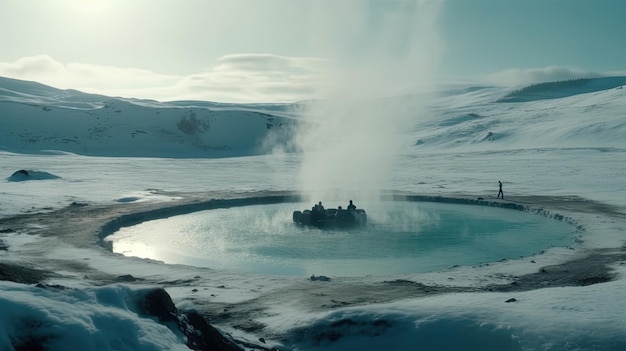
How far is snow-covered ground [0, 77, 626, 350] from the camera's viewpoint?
9.40 meters

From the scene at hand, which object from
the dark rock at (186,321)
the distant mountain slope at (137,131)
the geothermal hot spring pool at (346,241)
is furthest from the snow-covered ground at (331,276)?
the distant mountain slope at (137,131)

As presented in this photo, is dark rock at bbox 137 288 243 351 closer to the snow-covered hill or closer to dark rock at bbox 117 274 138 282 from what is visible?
dark rock at bbox 117 274 138 282

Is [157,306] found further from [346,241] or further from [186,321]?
[346,241]

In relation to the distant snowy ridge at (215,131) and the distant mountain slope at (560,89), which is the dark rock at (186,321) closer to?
the distant snowy ridge at (215,131)

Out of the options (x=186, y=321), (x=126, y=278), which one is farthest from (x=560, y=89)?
(x=186, y=321)

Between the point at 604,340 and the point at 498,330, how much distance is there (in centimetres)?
184

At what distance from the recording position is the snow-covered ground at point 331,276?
370 inches

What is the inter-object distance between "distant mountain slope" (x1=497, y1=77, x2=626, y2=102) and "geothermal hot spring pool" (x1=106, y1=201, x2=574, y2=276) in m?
155

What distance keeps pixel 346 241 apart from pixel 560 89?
7029 inches

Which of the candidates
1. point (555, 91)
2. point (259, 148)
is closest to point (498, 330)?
point (259, 148)

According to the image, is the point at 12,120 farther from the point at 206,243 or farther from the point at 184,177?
the point at 206,243

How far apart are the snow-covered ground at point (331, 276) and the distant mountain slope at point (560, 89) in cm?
9079

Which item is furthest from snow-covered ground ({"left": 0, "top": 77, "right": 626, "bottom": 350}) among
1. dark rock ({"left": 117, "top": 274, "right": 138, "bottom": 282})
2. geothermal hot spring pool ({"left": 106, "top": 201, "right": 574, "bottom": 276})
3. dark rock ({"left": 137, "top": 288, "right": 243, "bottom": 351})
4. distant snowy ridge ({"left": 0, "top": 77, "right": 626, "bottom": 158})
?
geothermal hot spring pool ({"left": 106, "top": 201, "right": 574, "bottom": 276})

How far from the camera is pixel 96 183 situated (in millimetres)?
47625
